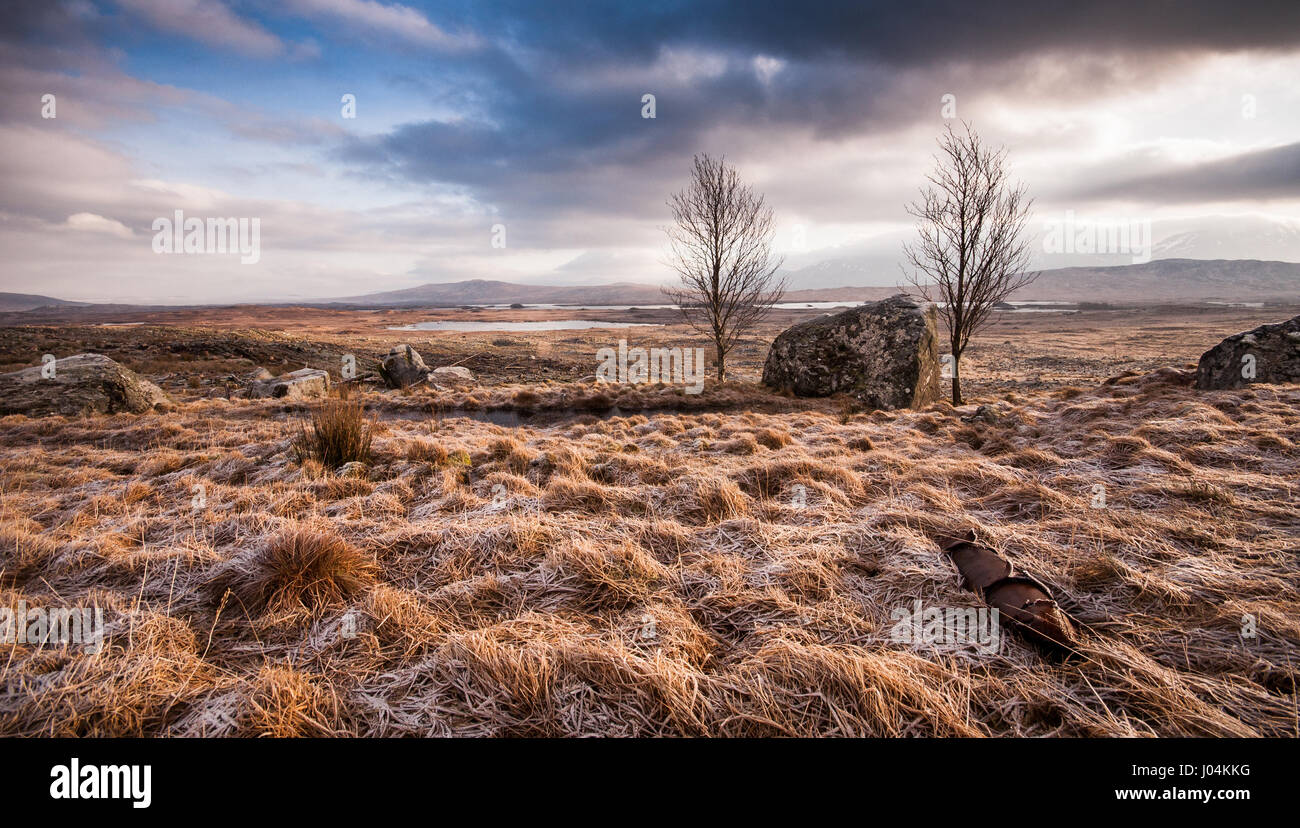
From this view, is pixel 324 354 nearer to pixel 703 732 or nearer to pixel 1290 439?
pixel 703 732

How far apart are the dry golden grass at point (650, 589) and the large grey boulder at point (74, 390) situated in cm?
537

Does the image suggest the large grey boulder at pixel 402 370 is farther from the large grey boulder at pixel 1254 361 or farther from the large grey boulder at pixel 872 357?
the large grey boulder at pixel 1254 361

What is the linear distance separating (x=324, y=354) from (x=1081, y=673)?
29815 millimetres

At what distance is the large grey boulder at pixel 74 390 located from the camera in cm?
966

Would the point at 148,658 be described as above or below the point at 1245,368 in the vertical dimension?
below

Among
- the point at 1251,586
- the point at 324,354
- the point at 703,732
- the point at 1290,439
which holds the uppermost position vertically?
the point at 324,354

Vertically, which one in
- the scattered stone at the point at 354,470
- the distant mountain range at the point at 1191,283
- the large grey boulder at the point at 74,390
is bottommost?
the scattered stone at the point at 354,470

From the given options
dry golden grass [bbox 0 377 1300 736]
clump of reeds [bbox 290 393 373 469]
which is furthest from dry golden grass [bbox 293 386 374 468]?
dry golden grass [bbox 0 377 1300 736]

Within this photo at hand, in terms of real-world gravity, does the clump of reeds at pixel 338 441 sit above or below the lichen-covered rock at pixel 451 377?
below

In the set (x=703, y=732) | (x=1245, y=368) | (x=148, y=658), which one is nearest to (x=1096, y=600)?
(x=703, y=732)

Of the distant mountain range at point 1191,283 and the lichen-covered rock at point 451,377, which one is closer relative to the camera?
the lichen-covered rock at point 451,377

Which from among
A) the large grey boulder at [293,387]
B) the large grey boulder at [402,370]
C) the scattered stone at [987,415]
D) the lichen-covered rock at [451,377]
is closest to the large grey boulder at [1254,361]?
the scattered stone at [987,415]

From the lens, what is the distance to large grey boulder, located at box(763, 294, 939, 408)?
11.3 metres
